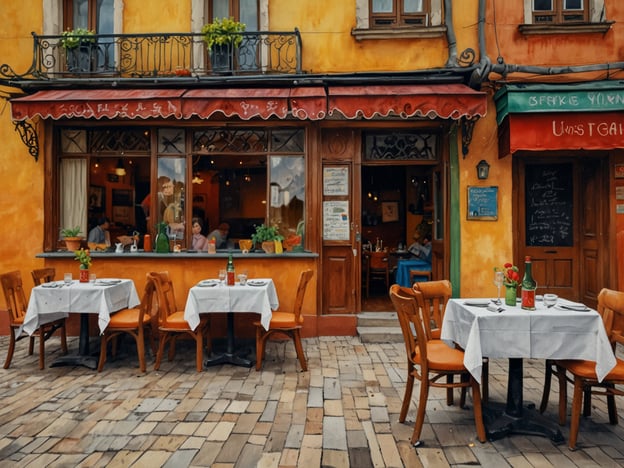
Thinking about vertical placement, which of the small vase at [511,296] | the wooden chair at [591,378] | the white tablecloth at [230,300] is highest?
the small vase at [511,296]

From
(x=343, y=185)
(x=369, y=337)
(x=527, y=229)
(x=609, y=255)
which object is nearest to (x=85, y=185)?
(x=343, y=185)

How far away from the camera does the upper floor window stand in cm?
667

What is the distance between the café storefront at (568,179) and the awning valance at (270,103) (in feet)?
3.47

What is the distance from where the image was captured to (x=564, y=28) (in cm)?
654

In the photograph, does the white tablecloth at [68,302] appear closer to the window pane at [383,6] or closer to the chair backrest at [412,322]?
the chair backrest at [412,322]

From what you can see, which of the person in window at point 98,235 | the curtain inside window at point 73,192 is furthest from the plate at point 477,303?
the curtain inside window at point 73,192

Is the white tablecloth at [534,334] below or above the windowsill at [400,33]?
below

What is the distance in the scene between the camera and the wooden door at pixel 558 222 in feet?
23.0

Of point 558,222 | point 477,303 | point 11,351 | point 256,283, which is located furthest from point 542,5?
point 11,351

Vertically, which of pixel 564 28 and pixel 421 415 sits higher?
pixel 564 28

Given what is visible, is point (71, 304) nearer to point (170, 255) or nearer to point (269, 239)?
point (170, 255)

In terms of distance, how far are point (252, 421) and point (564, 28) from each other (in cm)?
729

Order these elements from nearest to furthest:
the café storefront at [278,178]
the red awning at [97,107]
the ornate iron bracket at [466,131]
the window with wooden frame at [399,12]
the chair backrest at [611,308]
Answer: the chair backrest at [611,308], the red awning at [97,107], the ornate iron bracket at [466,131], the café storefront at [278,178], the window with wooden frame at [399,12]

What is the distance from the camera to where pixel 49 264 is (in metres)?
6.61
